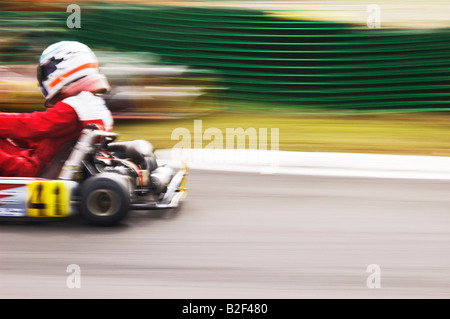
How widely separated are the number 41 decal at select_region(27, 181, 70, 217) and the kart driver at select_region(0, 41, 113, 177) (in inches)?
8.1

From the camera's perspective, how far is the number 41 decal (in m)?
4.32

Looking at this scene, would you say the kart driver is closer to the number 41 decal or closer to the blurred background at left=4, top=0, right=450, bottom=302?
the number 41 decal

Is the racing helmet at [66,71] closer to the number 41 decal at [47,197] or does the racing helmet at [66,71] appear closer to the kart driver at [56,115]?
the kart driver at [56,115]

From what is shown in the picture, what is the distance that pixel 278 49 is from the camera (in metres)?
9.90

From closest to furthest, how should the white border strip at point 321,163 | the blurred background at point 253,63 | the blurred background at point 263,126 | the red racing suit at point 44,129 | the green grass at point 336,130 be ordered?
1. the blurred background at point 263,126
2. the red racing suit at point 44,129
3. the white border strip at point 321,163
4. the green grass at point 336,130
5. the blurred background at point 253,63

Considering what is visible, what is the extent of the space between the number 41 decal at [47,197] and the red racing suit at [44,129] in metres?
0.20

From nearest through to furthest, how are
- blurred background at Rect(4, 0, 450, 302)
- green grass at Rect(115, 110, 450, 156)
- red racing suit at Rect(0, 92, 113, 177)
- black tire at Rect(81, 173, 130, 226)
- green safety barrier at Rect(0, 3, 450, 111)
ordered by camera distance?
blurred background at Rect(4, 0, 450, 302) < black tire at Rect(81, 173, 130, 226) < red racing suit at Rect(0, 92, 113, 177) < green grass at Rect(115, 110, 450, 156) < green safety barrier at Rect(0, 3, 450, 111)

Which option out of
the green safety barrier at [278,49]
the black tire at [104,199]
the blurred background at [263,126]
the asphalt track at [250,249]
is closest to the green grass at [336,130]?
the blurred background at [263,126]

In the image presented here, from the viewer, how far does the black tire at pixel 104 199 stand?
169 inches

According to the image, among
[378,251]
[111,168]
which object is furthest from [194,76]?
[378,251]

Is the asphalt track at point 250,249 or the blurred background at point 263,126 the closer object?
the asphalt track at point 250,249

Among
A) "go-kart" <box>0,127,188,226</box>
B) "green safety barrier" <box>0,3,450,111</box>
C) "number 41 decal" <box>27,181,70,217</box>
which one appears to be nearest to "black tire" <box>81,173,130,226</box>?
"go-kart" <box>0,127,188,226</box>

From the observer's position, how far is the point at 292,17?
10398 millimetres

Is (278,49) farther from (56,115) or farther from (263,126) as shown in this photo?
(56,115)
